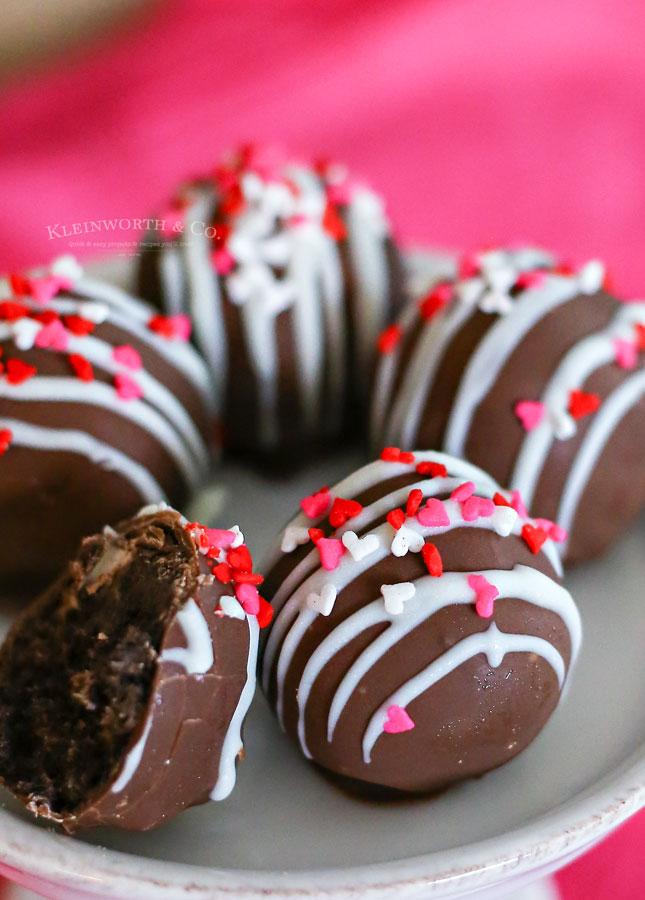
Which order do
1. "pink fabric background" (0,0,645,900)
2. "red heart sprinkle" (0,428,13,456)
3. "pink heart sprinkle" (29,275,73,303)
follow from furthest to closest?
"pink fabric background" (0,0,645,900), "pink heart sprinkle" (29,275,73,303), "red heart sprinkle" (0,428,13,456)

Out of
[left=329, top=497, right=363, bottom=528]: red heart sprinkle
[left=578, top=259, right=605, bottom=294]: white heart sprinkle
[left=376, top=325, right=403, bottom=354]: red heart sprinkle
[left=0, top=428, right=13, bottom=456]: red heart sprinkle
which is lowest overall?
[left=329, top=497, right=363, bottom=528]: red heart sprinkle

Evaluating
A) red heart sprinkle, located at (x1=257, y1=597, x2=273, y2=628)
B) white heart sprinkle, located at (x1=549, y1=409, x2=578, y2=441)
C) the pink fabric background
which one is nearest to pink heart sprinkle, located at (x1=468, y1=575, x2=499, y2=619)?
red heart sprinkle, located at (x1=257, y1=597, x2=273, y2=628)

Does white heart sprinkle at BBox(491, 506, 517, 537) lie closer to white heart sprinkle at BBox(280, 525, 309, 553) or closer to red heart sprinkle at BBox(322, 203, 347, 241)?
white heart sprinkle at BBox(280, 525, 309, 553)

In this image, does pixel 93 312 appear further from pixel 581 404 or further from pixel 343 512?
pixel 581 404

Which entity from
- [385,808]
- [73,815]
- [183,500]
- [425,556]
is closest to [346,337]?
[183,500]

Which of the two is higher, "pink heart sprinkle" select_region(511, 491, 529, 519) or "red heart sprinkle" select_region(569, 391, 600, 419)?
"red heart sprinkle" select_region(569, 391, 600, 419)

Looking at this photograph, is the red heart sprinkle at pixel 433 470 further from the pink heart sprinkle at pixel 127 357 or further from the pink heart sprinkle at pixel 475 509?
the pink heart sprinkle at pixel 127 357

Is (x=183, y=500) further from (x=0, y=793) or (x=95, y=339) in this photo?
(x=0, y=793)

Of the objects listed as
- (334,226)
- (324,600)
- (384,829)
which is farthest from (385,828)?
(334,226)
